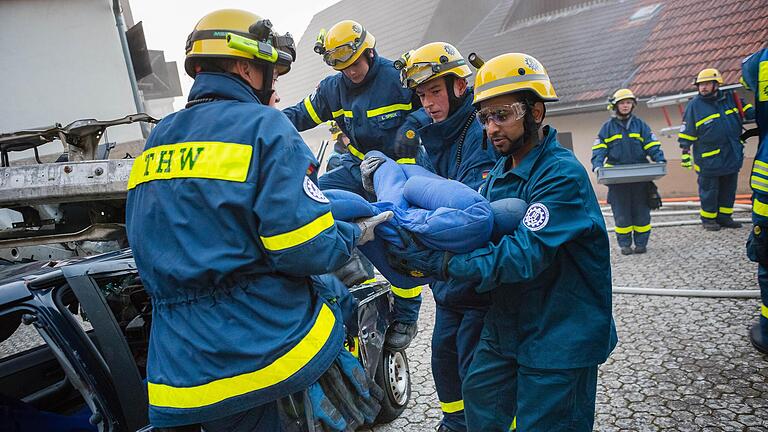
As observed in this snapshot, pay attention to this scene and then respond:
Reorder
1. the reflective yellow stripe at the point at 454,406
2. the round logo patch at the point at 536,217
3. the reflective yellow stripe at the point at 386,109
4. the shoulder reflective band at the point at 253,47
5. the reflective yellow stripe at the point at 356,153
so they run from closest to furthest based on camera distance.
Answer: the shoulder reflective band at the point at 253,47, the round logo patch at the point at 536,217, the reflective yellow stripe at the point at 454,406, the reflective yellow stripe at the point at 386,109, the reflective yellow stripe at the point at 356,153

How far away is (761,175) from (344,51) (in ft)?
9.70

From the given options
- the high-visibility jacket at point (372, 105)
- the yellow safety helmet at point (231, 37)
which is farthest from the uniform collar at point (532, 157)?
the high-visibility jacket at point (372, 105)

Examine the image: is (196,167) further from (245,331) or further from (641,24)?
(641,24)

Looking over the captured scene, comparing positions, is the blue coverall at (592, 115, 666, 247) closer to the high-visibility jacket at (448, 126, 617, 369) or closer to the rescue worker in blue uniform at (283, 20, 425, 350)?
the rescue worker in blue uniform at (283, 20, 425, 350)

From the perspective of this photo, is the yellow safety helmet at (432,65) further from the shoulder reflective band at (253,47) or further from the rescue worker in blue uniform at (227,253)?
the rescue worker in blue uniform at (227,253)

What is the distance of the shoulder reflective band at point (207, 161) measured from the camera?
157cm

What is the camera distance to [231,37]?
171 centimetres

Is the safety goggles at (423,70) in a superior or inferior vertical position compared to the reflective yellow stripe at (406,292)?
superior

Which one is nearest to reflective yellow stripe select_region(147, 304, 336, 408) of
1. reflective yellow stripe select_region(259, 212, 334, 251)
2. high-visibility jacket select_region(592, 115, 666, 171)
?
reflective yellow stripe select_region(259, 212, 334, 251)

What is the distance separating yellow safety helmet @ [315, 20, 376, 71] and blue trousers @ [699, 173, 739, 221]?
19.8 ft

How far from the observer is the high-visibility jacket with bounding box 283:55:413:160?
3.90 metres

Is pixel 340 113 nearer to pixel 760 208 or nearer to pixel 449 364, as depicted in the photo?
pixel 449 364

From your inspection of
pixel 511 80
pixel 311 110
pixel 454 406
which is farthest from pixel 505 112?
pixel 311 110

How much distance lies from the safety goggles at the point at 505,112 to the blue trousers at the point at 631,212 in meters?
5.49
